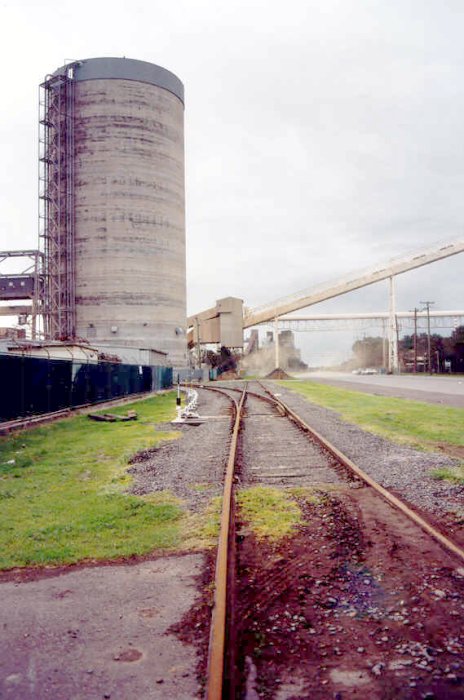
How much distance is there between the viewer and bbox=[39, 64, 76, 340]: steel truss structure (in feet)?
181

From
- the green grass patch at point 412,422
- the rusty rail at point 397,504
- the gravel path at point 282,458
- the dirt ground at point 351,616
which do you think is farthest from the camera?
the green grass patch at point 412,422

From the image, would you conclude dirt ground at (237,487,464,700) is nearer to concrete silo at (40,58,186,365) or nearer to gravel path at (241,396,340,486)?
gravel path at (241,396,340,486)

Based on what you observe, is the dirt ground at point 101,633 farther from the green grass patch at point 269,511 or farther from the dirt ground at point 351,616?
the green grass patch at point 269,511

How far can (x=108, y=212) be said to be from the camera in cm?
5512

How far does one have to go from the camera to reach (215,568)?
488 centimetres

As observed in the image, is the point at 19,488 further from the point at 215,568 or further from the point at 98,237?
the point at 98,237

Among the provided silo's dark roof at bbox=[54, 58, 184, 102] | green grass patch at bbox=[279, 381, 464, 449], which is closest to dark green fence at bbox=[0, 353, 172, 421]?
green grass patch at bbox=[279, 381, 464, 449]

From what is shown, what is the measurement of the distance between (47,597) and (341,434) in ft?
34.8

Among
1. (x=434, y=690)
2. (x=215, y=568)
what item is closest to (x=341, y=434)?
(x=215, y=568)

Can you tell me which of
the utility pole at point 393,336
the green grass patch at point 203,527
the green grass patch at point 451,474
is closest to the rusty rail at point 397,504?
the green grass patch at point 451,474

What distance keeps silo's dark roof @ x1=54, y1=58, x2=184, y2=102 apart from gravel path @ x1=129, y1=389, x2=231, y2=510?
51088mm

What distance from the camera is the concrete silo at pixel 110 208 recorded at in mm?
54656

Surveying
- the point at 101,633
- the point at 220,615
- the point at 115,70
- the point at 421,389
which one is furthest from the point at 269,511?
the point at 115,70

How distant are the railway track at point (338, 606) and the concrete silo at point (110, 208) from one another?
160ft
